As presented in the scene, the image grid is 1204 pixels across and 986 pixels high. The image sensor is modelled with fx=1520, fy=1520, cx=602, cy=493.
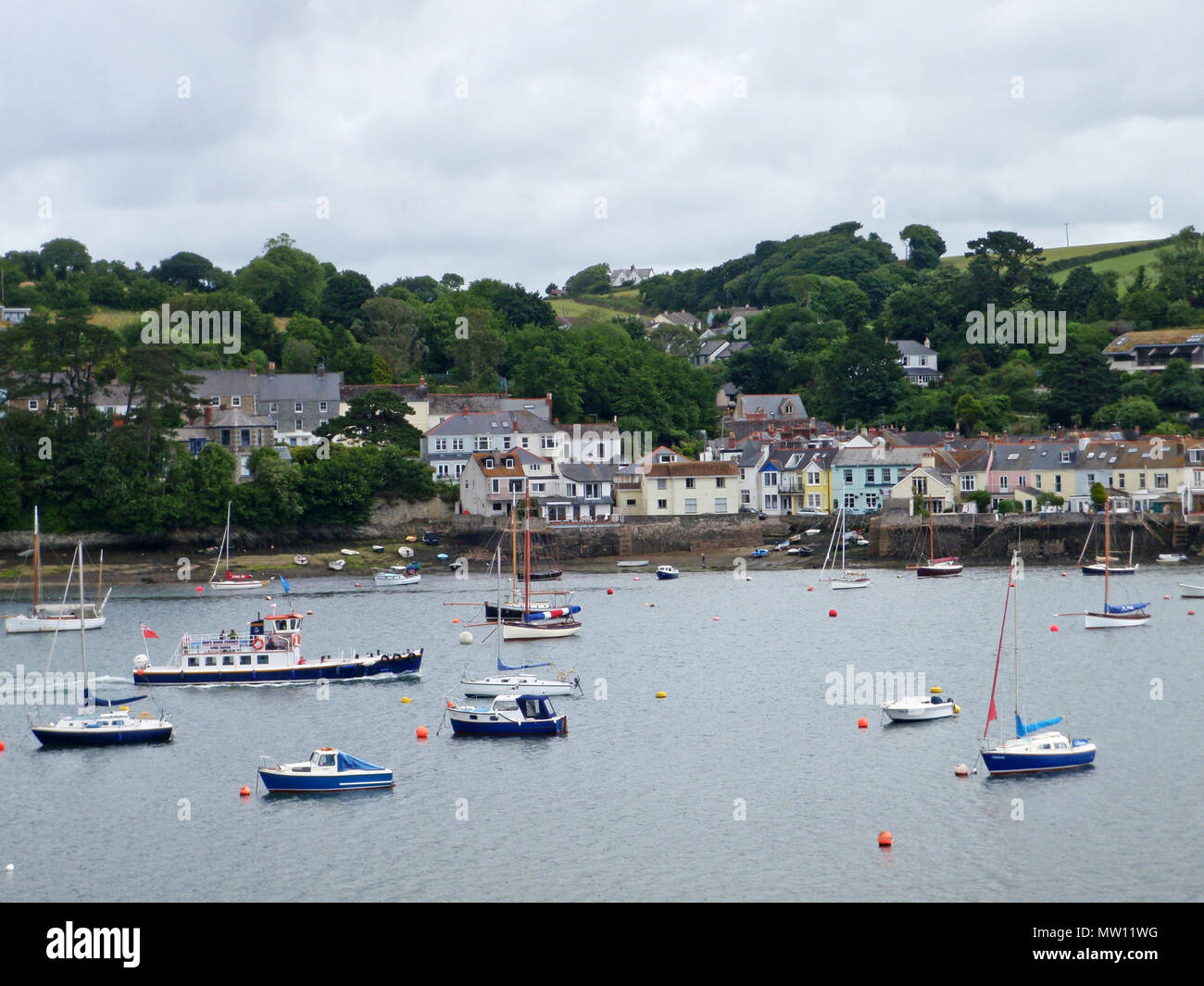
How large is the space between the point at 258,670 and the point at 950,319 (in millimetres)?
97694

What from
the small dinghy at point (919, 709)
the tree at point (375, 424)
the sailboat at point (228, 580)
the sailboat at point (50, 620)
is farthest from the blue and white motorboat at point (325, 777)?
the tree at point (375, 424)

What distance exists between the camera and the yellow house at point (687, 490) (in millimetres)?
96875

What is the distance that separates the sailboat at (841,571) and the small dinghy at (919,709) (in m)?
34.8

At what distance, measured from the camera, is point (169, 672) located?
52.3m

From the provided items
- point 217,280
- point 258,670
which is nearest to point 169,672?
point 258,670

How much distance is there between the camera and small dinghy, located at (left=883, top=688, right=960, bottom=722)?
1725 inches

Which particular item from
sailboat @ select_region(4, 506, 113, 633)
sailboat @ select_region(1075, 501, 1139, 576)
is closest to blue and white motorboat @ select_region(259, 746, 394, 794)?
sailboat @ select_region(4, 506, 113, 633)

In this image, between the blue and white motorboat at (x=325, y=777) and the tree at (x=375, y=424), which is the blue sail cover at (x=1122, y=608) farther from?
the tree at (x=375, y=424)

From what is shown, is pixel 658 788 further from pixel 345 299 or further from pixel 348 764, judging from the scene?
pixel 345 299

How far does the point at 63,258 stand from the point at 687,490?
88.0 m

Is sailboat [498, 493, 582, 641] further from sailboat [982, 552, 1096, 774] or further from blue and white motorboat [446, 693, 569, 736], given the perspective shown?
sailboat [982, 552, 1096, 774]

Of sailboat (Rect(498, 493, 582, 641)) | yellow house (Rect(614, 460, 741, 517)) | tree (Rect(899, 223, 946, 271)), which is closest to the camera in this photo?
sailboat (Rect(498, 493, 582, 641))

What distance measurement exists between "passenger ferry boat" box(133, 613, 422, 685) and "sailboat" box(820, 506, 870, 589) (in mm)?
33214

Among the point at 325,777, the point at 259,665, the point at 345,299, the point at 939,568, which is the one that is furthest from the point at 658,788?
the point at 345,299
